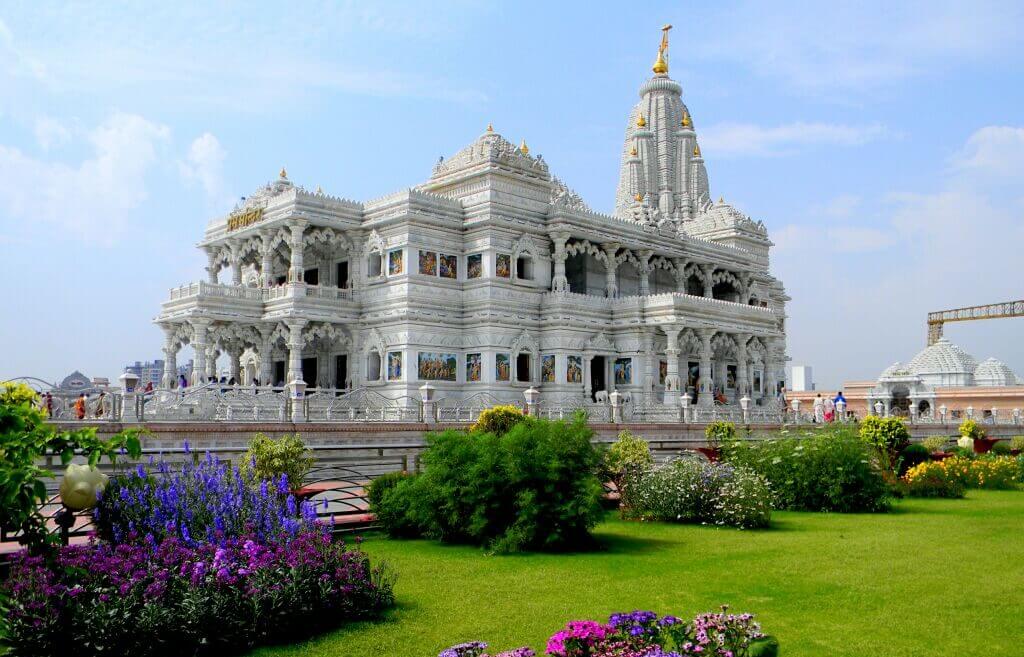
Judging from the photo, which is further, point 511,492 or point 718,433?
point 718,433

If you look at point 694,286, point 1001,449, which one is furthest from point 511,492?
point 694,286

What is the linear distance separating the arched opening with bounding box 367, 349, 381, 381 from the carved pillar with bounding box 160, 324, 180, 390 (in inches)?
315

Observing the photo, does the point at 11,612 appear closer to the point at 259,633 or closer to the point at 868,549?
A: the point at 259,633

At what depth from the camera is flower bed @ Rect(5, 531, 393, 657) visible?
21.7 feet

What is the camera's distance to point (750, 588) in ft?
29.9

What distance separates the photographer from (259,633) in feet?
23.6

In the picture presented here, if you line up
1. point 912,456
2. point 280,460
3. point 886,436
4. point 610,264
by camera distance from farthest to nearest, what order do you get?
point 610,264, point 912,456, point 886,436, point 280,460

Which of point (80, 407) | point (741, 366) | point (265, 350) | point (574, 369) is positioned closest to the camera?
point (80, 407)

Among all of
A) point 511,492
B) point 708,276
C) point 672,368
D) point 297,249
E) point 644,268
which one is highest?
point 708,276

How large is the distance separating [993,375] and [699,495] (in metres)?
67.7

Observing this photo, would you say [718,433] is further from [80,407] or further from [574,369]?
[80,407]

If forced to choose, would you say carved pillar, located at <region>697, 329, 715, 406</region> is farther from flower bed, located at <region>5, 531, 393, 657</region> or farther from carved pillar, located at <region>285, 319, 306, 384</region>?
flower bed, located at <region>5, 531, 393, 657</region>

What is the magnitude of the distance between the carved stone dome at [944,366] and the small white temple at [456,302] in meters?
33.2

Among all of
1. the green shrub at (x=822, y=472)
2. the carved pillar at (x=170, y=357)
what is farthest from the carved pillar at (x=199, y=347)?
the green shrub at (x=822, y=472)
